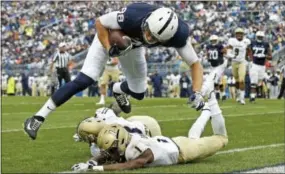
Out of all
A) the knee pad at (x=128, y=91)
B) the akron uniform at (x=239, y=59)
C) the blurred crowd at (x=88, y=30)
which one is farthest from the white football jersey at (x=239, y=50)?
the knee pad at (x=128, y=91)

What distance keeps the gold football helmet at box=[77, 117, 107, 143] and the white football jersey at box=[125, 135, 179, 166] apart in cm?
29

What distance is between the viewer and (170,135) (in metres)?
7.92

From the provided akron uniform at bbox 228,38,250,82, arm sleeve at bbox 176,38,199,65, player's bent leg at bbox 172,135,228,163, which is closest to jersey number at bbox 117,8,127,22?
arm sleeve at bbox 176,38,199,65

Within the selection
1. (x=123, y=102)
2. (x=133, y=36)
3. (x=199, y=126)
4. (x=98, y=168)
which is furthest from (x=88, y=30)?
(x=98, y=168)

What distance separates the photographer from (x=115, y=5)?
30.0 metres

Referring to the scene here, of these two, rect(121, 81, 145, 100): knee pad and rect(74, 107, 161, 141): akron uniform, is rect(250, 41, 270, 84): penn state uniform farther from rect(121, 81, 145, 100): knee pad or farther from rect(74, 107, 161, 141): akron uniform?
rect(74, 107, 161, 141): akron uniform

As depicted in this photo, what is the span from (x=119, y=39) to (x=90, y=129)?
1.12m

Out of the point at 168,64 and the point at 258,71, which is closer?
the point at 258,71

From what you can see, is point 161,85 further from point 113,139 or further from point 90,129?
point 113,139

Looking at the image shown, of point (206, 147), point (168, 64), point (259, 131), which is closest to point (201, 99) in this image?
point (206, 147)

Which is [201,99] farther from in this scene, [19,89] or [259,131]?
[19,89]

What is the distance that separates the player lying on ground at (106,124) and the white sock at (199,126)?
332 mm

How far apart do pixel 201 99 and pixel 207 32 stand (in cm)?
2104

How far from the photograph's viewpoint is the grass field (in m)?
5.30
